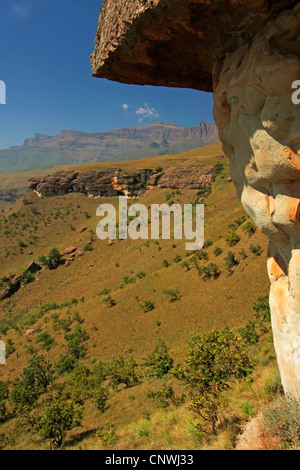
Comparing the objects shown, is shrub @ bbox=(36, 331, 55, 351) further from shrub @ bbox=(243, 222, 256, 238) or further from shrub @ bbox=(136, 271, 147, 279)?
shrub @ bbox=(243, 222, 256, 238)

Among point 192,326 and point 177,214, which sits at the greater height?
point 177,214

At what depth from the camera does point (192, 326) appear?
17891 mm

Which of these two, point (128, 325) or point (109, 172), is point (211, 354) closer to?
point (128, 325)

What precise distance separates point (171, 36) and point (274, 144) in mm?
2363

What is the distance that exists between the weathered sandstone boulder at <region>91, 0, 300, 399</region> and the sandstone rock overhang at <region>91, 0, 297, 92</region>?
0.01 m

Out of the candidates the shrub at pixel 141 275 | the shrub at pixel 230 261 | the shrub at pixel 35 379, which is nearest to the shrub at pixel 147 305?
the shrub at pixel 230 261

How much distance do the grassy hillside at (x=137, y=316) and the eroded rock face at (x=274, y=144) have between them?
8.59 ft

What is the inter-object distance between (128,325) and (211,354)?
1493cm

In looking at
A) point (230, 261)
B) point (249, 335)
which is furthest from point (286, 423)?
point (230, 261)

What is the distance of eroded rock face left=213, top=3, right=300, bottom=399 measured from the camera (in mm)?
3402

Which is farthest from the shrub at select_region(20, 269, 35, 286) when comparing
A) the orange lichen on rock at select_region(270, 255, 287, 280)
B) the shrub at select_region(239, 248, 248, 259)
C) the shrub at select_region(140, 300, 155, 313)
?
the orange lichen on rock at select_region(270, 255, 287, 280)

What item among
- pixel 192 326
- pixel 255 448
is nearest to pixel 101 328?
pixel 192 326

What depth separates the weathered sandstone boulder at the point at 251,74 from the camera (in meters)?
3.41

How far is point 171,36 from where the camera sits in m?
4.16
